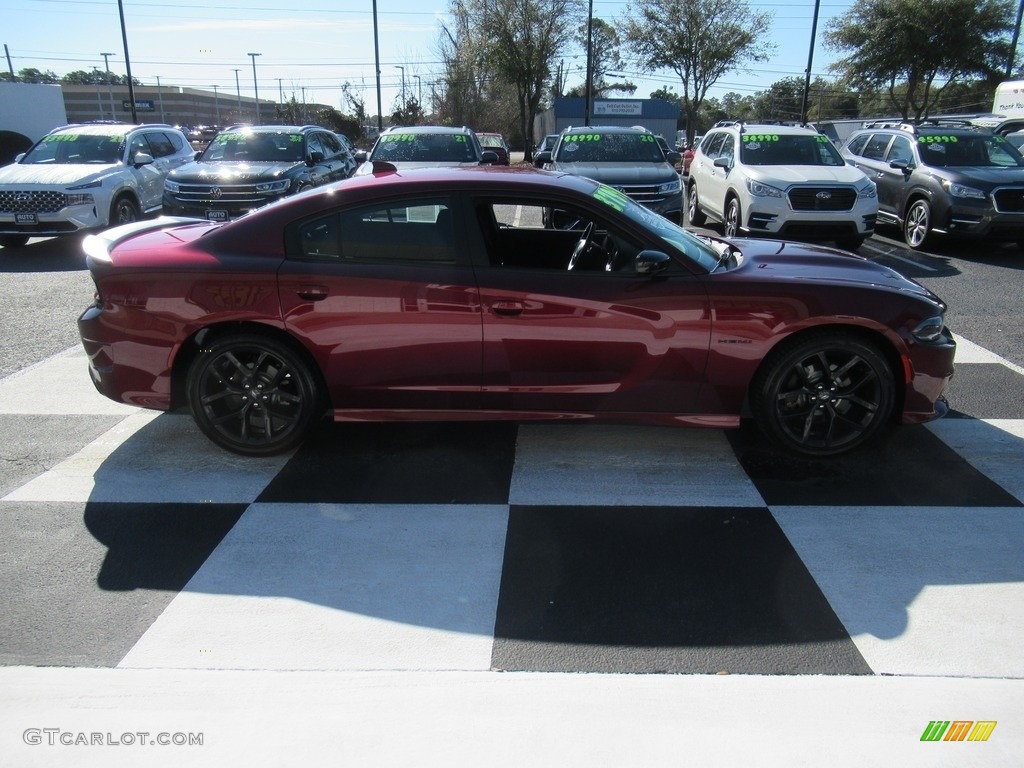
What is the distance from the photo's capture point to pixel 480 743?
2410 millimetres

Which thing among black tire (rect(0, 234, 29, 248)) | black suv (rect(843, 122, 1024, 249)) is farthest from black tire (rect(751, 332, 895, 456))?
black tire (rect(0, 234, 29, 248))

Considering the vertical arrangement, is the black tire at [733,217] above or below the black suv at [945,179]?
below

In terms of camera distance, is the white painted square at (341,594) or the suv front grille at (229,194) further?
the suv front grille at (229,194)

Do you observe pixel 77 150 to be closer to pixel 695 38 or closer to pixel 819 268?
pixel 819 268

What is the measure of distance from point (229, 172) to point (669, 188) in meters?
6.41

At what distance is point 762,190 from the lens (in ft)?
35.7

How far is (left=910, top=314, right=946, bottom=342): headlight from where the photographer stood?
4254 millimetres

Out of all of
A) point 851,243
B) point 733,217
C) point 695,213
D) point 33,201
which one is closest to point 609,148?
point 695,213

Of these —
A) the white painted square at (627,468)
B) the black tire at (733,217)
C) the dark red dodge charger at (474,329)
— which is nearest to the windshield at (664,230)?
the dark red dodge charger at (474,329)

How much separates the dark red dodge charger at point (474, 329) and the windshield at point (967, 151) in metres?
8.95

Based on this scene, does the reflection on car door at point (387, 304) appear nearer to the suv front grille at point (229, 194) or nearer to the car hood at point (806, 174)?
the car hood at point (806, 174)

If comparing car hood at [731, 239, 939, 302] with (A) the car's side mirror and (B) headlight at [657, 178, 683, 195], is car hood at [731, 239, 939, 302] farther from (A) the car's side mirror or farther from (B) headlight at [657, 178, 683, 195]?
(B) headlight at [657, 178, 683, 195]

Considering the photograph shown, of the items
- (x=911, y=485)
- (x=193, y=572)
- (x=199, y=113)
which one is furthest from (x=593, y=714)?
(x=199, y=113)

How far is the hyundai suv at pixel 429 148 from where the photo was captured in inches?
534
